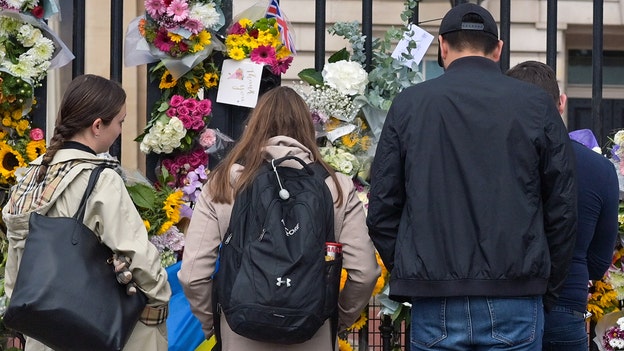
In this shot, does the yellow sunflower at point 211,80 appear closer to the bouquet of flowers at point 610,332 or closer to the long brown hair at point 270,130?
the long brown hair at point 270,130

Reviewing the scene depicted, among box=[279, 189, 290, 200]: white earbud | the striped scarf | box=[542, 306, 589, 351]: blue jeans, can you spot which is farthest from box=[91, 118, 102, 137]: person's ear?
box=[542, 306, 589, 351]: blue jeans

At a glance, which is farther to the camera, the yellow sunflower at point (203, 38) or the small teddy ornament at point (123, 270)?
the yellow sunflower at point (203, 38)

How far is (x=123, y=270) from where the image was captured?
374 centimetres

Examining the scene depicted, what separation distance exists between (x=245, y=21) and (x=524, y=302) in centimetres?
212

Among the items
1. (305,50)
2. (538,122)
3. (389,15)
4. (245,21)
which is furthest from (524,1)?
(538,122)

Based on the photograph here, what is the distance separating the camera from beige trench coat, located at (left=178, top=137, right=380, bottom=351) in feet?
12.3

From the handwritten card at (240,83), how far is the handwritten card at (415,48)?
0.66m

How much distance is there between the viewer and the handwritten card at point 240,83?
491cm

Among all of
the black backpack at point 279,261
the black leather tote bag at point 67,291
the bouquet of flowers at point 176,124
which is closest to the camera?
the black backpack at point 279,261

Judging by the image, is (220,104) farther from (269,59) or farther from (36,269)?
(36,269)

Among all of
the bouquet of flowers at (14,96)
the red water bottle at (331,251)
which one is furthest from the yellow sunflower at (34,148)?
the red water bottle at (331,251)

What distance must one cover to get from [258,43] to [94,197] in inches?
57.5

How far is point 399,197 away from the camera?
11.7 feet

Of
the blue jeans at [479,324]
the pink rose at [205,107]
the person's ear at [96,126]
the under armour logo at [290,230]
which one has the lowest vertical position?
the blue jeans at [479,324]
